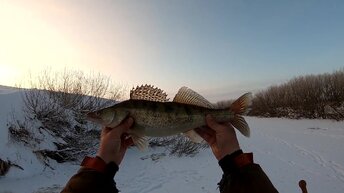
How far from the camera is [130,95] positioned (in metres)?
2.55

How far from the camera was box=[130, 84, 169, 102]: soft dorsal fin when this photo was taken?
2.57 metres

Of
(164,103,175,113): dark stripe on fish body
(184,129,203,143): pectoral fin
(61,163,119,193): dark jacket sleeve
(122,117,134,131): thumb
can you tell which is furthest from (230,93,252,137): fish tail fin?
(61,163,119,193): dark jacket sleeve

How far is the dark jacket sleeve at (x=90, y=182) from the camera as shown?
1646 mm

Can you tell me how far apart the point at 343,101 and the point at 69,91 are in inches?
1258

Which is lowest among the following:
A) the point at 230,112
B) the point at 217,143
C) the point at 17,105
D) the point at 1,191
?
the point at 1,191

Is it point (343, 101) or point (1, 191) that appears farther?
point (343, 101)

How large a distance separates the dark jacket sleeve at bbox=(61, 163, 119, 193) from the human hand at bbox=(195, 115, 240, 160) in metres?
0.59

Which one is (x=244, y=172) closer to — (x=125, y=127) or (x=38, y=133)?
(x=125, y=127)

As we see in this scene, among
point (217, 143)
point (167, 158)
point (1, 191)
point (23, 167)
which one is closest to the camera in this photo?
point (217, 143)

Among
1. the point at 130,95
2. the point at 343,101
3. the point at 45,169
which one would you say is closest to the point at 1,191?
the point at 45,169

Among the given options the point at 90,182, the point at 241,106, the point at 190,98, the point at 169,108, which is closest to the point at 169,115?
the point at 169,108

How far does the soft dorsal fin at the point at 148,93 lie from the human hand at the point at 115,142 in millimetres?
273

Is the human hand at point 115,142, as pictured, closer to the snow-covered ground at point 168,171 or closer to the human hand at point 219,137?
the human hand at point 219,137

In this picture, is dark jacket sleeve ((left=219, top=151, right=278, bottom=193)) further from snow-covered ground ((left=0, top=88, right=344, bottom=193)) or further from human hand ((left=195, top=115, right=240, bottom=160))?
snow-covered ground ((left=0, top=88, right=344, bottom=193))
